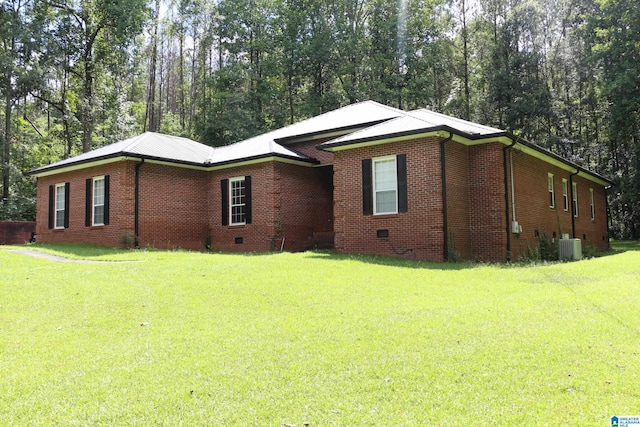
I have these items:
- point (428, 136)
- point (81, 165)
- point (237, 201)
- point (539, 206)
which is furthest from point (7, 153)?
point (539, 206)

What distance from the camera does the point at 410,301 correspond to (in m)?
8.66

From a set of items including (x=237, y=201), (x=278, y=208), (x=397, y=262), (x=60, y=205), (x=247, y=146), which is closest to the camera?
(x=397, y=262)

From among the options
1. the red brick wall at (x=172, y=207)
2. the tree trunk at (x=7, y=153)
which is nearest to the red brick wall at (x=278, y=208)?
the red brick wall at (x=172, y=207)

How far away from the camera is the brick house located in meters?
15.3

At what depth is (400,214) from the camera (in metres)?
15.5

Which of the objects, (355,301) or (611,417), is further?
(355,301)

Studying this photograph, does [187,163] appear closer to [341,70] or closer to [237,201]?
[237,201]

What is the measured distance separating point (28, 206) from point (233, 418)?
3255cm

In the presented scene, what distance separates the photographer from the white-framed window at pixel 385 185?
1570 cm

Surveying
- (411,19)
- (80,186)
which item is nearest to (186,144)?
(80,186)

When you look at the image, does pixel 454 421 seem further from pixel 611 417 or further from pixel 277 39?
pixel 277 39

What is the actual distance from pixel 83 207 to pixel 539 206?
17265mm

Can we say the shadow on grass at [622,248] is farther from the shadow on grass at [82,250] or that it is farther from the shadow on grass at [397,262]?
the shadow on grass at [82,250]

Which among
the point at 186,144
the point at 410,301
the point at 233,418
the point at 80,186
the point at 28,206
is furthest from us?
the point at 28,206
